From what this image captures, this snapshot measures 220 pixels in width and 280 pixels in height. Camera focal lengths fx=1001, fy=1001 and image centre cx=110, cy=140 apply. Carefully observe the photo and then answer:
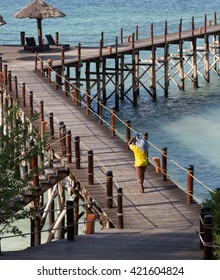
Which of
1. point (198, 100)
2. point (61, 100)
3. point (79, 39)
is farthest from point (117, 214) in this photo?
point (79, 39)

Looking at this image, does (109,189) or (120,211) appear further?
(109,189)

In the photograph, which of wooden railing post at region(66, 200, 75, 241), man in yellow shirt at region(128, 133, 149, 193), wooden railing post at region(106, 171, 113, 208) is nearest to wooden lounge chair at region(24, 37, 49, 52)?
man in yellow shirt at region(128, 133, 149, 193)

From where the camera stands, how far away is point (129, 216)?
22969 millimetres

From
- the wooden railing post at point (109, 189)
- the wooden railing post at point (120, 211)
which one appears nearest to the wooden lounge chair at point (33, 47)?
the wooden railing post at point (109, 189)

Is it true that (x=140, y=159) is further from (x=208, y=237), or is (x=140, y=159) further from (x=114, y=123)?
(x=208, y=237)

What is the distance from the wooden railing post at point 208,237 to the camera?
17.9 m

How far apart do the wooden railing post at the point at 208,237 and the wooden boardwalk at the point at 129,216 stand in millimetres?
612

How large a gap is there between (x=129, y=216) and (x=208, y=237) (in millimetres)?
5098

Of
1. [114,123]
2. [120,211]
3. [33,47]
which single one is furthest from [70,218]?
[33,47]

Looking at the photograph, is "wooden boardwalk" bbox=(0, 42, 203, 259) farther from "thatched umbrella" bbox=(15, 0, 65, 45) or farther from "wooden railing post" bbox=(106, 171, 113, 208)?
"thatched umbrella" bbox=(15, 0, 65, 45)

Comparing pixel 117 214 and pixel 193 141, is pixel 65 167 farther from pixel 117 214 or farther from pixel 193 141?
pixel 193 141

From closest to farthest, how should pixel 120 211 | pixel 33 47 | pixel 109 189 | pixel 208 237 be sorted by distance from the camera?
1. pixel 208 237
2. pixel 120 211
3. pixel 109 189
4. pixel 33 47

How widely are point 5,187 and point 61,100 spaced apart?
56.6 feet

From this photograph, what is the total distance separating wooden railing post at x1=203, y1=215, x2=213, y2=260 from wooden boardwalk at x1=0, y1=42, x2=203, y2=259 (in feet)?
2.01
